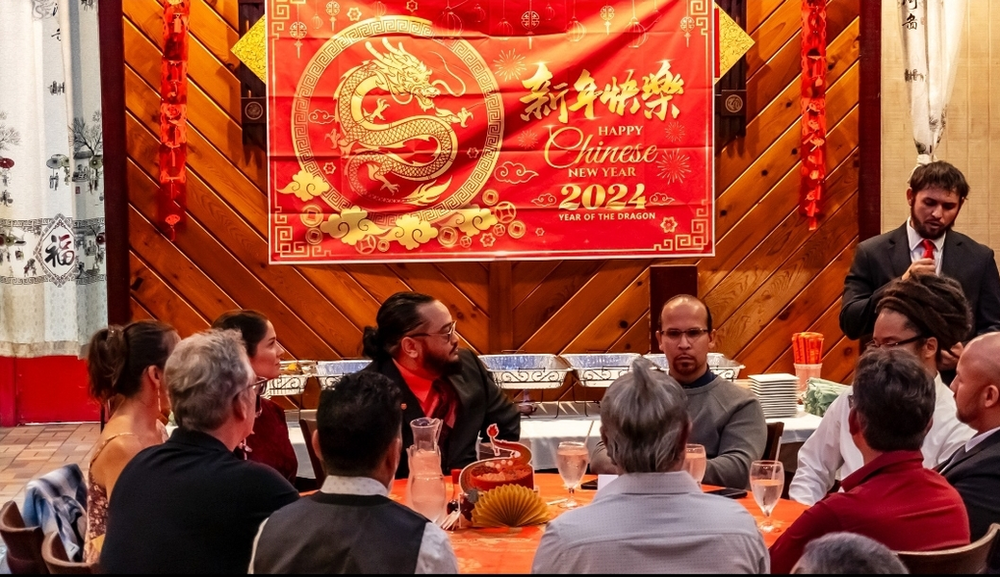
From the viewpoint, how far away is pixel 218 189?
5.59 m

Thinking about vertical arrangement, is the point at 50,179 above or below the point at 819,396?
above

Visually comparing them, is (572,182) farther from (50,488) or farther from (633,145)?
(50,488)

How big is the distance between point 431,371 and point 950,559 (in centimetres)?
196

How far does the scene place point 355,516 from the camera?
6.67 feet

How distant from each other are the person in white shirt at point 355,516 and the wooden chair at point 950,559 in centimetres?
85

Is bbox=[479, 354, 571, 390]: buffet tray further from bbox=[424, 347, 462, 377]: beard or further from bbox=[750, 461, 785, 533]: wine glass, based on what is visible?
bbox=[750, 461, 785, 533]: wine glass

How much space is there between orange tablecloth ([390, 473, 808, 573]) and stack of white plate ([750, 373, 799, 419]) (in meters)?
1.70

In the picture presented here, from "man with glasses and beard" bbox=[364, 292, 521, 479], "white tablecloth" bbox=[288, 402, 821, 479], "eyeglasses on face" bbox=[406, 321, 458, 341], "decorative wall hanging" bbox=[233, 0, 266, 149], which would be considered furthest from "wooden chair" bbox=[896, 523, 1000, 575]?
"decorative wall hanging" bbox=[233, 0, 266, 149]

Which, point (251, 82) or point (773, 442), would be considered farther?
point (251, 82)

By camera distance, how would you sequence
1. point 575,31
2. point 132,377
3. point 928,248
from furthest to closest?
point 575,31 → point 928,248 → point 132,377

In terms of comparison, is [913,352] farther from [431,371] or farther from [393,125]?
[393,125]

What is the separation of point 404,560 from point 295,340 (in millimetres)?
3784

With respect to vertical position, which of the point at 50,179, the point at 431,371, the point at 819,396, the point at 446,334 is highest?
the point at 50,179

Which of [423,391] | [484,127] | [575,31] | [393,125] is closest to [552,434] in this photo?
[423,391]
